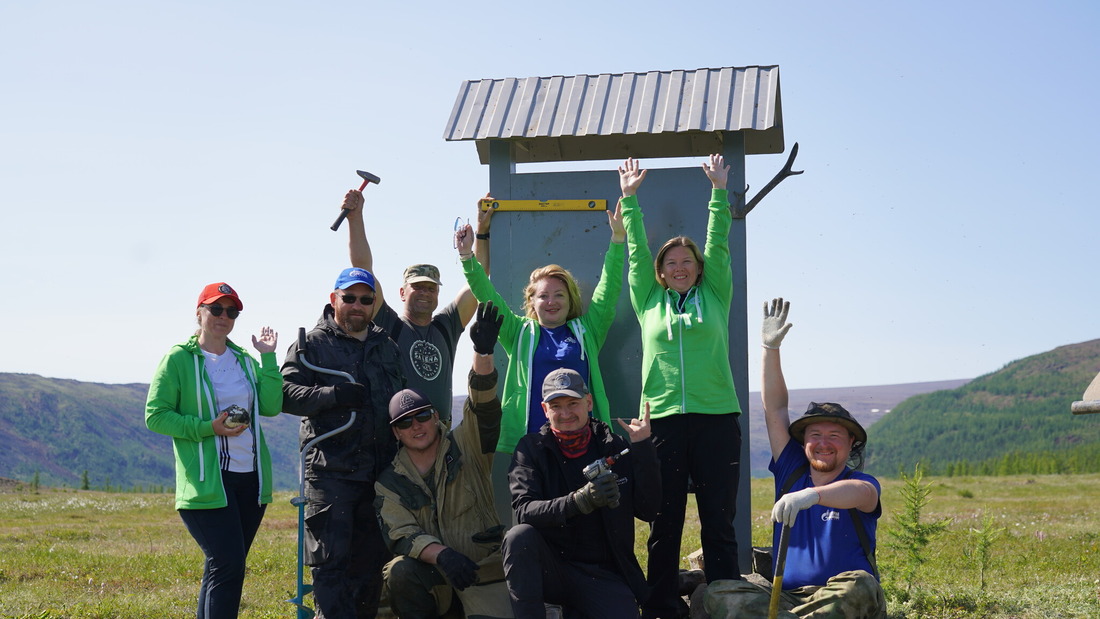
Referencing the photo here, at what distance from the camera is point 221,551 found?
529 centimetres

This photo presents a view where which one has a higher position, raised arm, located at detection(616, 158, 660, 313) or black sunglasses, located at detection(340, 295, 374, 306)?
raised arm, located at detection(616, 158, 660, 313)

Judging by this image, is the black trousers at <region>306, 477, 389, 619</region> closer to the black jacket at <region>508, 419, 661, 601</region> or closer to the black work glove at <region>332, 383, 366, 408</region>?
the black work glove at <region>332, 383, 366, 408</region>

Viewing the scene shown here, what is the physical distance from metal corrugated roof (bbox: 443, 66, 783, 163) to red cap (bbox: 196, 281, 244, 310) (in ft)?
7.72

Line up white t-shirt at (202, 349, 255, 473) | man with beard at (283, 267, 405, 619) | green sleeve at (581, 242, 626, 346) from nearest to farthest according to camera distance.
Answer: white t-shirt at (202, 349, 255, 473) < man with beard at (283, 267, 405, 619) < green sleeve at (581, 242, 626, 346)

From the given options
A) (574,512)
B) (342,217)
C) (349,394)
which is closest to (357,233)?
(342,217)

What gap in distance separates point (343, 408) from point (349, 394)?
13 cm

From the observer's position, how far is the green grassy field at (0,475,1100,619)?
719 centimetres

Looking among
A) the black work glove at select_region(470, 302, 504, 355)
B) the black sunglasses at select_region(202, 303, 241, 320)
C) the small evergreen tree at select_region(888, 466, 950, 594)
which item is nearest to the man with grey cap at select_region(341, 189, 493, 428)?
the black work glove at select_region(470, 302, 504, 355)

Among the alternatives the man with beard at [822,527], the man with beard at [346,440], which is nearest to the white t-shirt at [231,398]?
the man with beard at [346,440]

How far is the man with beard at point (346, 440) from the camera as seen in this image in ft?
18.8

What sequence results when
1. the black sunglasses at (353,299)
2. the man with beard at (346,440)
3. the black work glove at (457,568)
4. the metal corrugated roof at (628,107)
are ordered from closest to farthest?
1. the black work glove at (457,568)
2. the man with beard at (346,440)
3. the black sunglasses at (353,299)
4. the metal corrugated roof at (628,107)

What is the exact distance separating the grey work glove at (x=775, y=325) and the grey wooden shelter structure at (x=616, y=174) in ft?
3.17

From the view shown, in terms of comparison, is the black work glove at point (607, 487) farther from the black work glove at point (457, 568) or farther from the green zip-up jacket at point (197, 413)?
the green zip-up jacket at point (197, 413)

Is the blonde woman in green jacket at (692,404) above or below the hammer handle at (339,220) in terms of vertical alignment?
below
